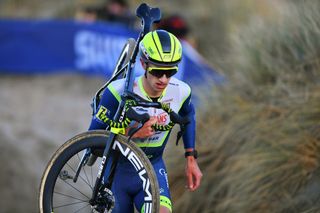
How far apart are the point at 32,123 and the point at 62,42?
2035mm

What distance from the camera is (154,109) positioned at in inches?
253

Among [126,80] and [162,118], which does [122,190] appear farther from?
[126,80]

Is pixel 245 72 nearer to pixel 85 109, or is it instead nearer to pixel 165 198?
pixel 165 198

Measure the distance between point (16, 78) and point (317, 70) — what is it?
856 centimetres

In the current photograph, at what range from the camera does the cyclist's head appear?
241 inches

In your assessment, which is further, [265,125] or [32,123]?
[32,123]

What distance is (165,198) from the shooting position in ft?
21.1

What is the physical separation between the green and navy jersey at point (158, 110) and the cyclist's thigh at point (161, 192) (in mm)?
98

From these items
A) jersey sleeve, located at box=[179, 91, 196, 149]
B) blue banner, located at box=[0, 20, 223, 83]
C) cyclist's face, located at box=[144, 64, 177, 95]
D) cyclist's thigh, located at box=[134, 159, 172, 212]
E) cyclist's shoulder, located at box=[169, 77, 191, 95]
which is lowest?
cyclist's thigh, located at box=[134, 159, 172, 212]

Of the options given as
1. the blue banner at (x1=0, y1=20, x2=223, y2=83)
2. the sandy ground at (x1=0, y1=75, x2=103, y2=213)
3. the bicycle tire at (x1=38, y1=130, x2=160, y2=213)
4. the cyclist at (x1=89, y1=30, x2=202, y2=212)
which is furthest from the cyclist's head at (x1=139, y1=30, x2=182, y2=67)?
the blue banner at (x1=0, y1=20, x2=223, y2=83)

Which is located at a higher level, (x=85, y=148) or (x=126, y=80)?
(x=126, y=80)

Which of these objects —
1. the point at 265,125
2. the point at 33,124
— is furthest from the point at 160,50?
the point at 33,124

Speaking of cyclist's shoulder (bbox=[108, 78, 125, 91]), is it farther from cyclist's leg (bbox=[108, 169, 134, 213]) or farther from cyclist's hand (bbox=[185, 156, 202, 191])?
cyclist's hand (bbox=[185, 156, 202, 191])

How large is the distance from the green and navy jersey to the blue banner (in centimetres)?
874
